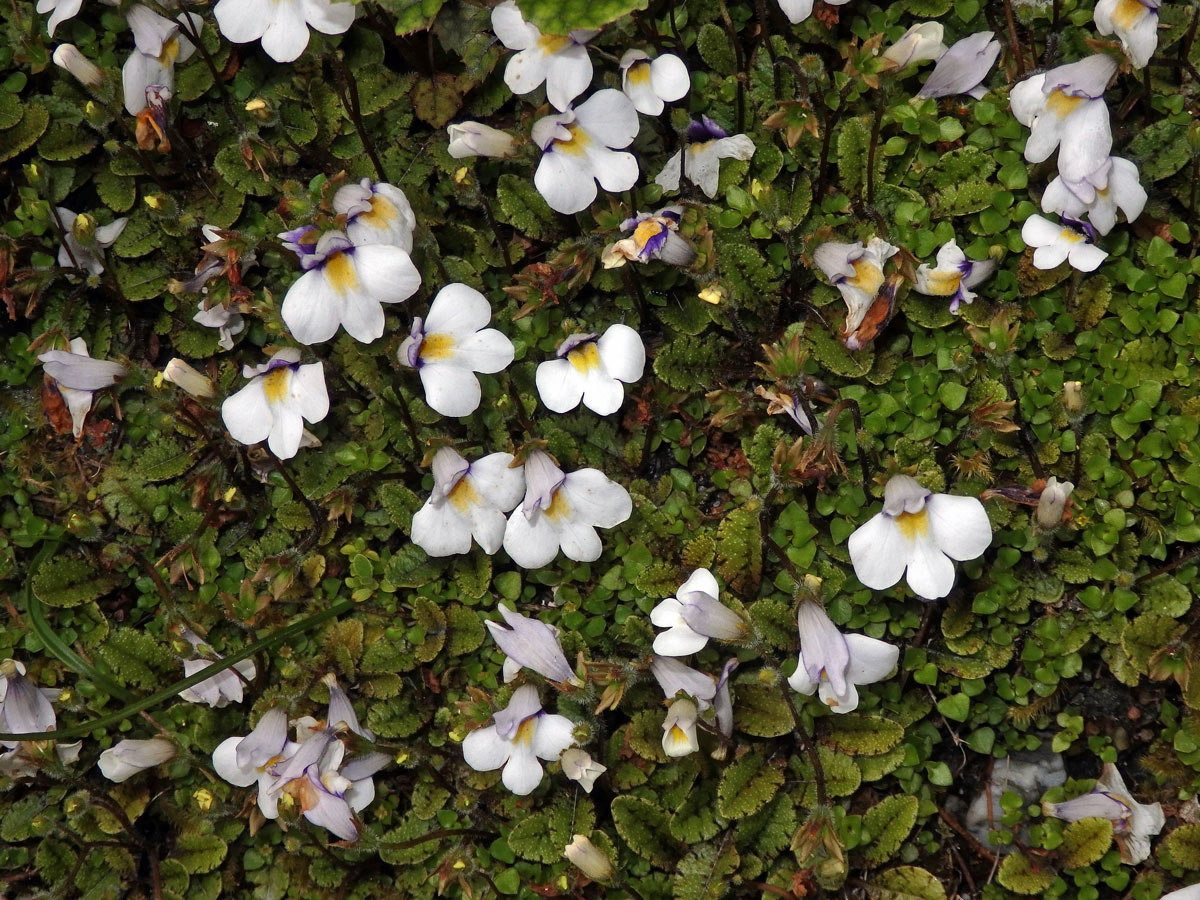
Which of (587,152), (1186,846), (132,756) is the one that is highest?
(587,152)

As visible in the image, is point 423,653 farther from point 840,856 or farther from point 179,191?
point 179,191

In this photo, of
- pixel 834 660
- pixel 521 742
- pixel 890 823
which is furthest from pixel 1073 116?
pixel 521 742

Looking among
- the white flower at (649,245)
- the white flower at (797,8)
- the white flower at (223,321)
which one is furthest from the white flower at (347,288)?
the white flower at (797,8)

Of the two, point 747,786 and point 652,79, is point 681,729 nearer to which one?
point 747,786

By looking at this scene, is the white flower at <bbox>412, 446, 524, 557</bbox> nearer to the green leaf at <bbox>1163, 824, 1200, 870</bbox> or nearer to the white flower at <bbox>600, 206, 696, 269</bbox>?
the white flower at <bbox>600, 206, 696, 269</bbox>

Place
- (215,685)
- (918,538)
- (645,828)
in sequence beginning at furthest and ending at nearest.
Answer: (215,685) → (645,828) → (918,538)
